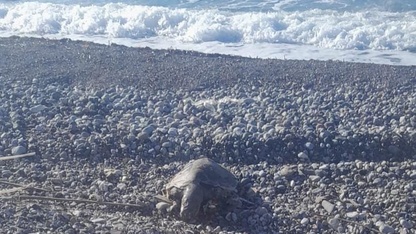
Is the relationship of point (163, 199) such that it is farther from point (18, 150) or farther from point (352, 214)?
point (18, 150)

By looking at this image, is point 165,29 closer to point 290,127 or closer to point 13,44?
point 13,44

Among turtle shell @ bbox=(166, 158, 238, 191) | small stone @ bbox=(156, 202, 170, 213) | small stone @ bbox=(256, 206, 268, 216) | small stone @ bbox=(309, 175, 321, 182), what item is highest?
turtle shell @ bbox=(166, 158, 238, 191)

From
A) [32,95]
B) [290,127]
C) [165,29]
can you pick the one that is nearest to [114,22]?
[165,29]

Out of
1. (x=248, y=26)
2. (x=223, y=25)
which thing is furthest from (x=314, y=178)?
(x=223, y=25)

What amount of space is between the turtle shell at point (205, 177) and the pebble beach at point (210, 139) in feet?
0.83

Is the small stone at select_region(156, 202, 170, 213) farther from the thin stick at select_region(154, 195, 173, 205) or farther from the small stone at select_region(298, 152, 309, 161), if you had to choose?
the small stone at select_region(298, 152, 309, 161)

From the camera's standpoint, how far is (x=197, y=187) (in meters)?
5.14

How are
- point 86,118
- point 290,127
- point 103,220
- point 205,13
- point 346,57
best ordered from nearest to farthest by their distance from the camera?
1. point 103,220
2. point 290,127
3. point 86,118
4. point 346,57
5. point 205,13

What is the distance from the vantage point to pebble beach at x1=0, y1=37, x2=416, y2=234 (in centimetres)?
504

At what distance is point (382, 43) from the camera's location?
12.4 m

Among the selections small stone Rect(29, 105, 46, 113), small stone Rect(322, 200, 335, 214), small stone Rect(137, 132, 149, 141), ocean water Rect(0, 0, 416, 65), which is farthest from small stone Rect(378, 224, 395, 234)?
ocean water Rect(0, 0, 416, 65)

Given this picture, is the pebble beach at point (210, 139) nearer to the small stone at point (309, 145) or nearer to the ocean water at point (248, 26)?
the small stone at point (309, 145)

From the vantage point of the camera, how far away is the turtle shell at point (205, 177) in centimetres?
522

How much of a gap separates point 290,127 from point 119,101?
228 centimetres
